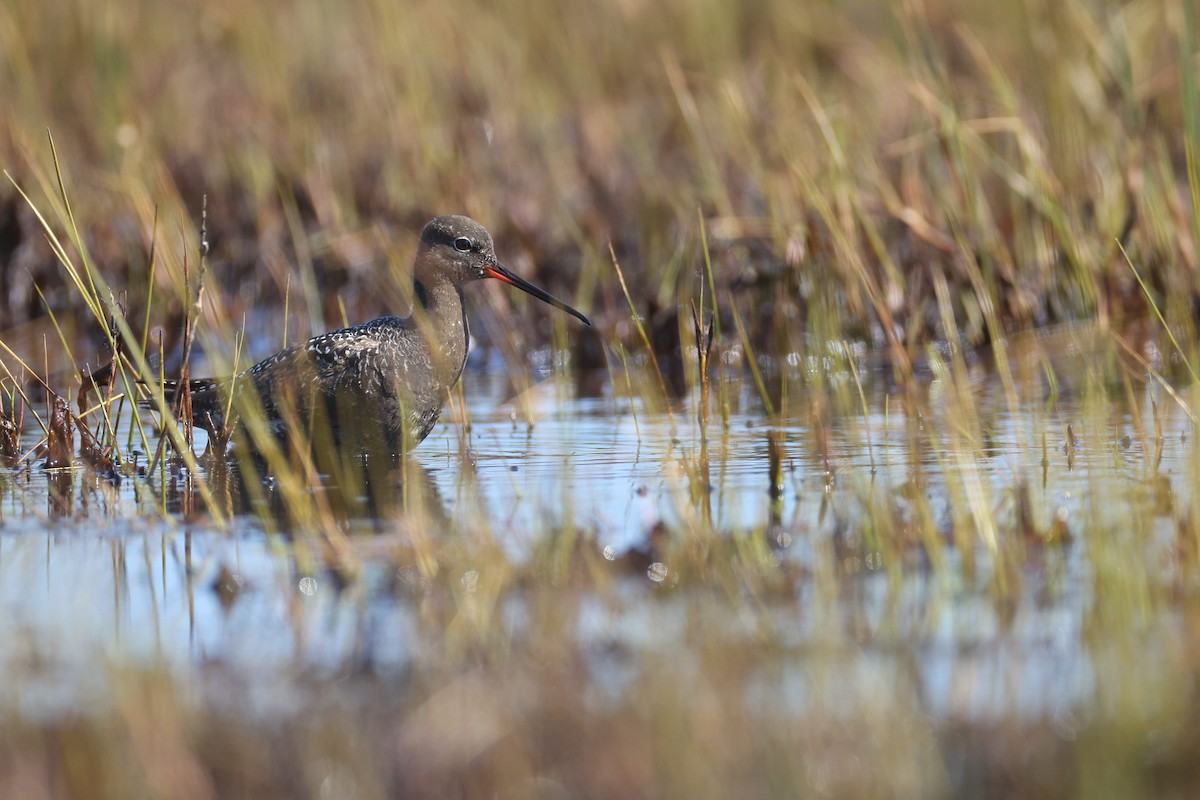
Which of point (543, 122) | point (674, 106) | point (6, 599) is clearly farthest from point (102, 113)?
point (6, 599)

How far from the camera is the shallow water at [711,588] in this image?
122 inches

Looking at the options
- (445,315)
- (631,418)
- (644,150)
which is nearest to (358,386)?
(445,315)

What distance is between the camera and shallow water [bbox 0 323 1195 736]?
10.2 ft

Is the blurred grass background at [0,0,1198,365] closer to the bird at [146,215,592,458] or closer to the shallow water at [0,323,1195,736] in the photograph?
the bird at [146,215,592,458]

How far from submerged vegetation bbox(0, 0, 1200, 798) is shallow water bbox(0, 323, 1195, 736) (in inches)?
0.7

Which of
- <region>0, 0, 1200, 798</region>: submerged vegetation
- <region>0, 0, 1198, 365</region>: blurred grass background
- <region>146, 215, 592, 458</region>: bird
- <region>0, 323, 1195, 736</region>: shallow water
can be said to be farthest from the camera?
<region>0, 0, 1198, 365</region>: blurred grass background

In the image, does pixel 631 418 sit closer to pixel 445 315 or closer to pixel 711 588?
pixel 445 315

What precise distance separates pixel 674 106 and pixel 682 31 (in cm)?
116

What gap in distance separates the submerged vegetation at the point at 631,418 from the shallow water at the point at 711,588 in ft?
0.06

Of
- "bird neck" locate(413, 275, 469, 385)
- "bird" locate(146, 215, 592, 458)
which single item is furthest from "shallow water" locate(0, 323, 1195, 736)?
"bird neck" locate(413, 275, 469, 385)

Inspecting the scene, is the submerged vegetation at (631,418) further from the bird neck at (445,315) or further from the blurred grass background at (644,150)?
the bird neck at (445,315)

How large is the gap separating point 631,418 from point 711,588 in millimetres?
2694

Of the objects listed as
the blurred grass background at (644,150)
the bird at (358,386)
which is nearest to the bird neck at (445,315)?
the bird at (358,386)

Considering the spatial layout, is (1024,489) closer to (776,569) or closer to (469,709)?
(776,569)
